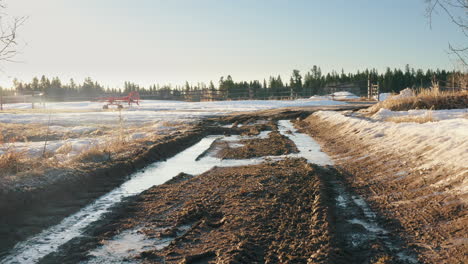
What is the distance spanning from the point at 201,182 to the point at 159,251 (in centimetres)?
314

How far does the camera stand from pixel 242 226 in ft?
15.4

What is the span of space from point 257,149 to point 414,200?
619cm

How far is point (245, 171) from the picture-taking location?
7957 millimetres

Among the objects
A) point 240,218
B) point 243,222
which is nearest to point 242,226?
point 243,222

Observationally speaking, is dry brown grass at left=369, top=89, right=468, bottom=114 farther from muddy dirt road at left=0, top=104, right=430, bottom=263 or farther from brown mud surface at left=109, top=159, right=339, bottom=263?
brown mud surface at left=109, top=159, right=339, bottom=263

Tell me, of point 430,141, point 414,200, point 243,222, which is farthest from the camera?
point 430,141

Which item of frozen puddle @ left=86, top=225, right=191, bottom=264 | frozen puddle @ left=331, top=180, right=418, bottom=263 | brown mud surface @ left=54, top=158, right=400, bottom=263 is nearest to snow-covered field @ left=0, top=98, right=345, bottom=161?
brown mud surface @ left=54, top=158, right=400, bottom=263

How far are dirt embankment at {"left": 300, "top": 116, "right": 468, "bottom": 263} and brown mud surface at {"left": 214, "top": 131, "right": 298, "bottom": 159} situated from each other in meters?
2.10

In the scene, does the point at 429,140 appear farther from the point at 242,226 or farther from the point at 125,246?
the point at 125,246

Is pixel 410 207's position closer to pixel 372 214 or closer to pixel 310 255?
pixel 372 214

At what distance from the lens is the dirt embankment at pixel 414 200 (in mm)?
3902

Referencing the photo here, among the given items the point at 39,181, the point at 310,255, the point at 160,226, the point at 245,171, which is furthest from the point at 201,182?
the point at 310,255

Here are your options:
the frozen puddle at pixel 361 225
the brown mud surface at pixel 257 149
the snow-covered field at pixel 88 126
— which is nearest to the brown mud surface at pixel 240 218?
the frozen puddle at pixel 361 225

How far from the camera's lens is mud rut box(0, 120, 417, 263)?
3924mm
